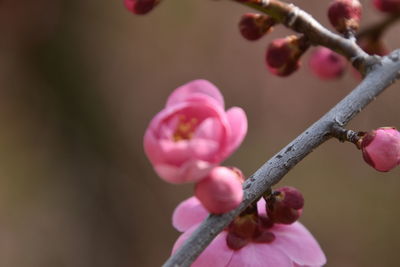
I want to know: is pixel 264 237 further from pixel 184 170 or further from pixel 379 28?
pixel 379 28

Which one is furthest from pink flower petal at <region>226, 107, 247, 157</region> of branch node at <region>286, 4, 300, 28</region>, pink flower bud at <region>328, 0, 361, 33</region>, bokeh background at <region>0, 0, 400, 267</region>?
bokeh background at <region>0, 0, 400, 267</region>

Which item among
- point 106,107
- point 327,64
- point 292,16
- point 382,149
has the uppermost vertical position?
point 106,107

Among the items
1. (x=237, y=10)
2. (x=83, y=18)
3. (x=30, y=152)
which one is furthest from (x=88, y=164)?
(x=237, y=10)

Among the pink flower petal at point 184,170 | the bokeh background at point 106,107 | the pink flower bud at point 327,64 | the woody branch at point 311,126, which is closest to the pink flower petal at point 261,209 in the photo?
the woody branch at point 311,126

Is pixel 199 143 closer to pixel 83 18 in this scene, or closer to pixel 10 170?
pixel 10 170

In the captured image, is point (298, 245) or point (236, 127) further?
point (298, 245)

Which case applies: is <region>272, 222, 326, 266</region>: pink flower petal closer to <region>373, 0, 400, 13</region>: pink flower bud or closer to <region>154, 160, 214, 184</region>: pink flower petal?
<region>154, 160, 214, 184</region>: pink flower petal

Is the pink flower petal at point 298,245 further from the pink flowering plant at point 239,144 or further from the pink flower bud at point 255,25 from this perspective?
the pink flower bud at point 255,25

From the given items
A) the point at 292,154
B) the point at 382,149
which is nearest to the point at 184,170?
the point at 292,154
